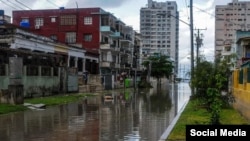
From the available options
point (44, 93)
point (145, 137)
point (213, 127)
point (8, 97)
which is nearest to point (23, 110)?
point (8, 97)

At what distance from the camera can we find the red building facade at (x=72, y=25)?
227 ft

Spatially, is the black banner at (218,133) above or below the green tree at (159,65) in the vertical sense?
below

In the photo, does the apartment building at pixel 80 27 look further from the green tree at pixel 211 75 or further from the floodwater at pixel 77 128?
the floodwater at pixel 77 128

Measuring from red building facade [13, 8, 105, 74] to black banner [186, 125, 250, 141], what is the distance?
2408 inches

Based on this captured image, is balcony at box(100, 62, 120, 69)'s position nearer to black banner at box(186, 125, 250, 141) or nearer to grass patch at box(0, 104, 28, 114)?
grass patch at box(0, 104, 28, 114)

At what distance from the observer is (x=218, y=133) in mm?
7031

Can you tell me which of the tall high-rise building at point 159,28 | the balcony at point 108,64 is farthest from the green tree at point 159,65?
the balcony at point 108,64

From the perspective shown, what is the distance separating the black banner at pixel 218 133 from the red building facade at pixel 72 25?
6116 cm

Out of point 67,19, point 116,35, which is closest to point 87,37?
point 67,19

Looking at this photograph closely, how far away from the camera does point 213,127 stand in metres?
7.22

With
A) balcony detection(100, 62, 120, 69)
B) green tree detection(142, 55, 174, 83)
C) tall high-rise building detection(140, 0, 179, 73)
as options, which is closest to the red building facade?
balcony detection(100, 62, 120, 69)

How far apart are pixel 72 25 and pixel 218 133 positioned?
6385 cm

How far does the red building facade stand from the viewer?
227 feet

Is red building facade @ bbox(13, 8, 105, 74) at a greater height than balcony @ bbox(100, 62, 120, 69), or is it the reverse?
red building facade @ bbox(13, 8, 105, 74)
